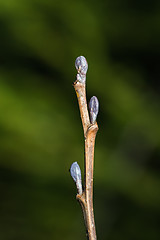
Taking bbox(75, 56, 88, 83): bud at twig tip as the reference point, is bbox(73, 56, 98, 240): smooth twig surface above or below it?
below

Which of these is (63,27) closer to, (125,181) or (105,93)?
(105,93)

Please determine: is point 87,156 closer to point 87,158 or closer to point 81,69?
point 87,158

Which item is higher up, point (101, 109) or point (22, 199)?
point (101, 109)

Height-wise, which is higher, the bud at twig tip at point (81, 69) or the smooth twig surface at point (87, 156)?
the bud at twig tip at point (81, 69)

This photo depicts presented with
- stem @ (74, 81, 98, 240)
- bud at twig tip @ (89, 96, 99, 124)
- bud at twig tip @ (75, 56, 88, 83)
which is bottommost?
stem @ (74, 81, 98, 240)

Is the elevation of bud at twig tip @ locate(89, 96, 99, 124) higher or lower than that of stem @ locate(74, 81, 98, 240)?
higher

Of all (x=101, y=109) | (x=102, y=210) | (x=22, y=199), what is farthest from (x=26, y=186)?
(x=101, y=109)

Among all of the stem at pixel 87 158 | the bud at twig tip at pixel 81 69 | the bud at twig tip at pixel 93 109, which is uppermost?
the bud at twig tip at pixel 81 69

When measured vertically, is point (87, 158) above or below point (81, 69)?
below

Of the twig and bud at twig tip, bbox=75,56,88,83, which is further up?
bud at twig tip, bbox=75,56,88,83

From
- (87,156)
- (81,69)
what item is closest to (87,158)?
(87,156)

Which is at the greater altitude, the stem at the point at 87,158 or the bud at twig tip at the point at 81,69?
the bud at twig tip at the point at 81,69
